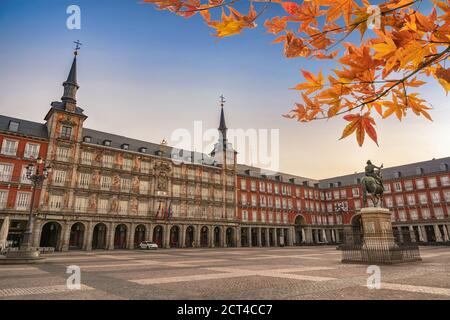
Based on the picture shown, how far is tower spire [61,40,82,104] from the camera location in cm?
3547

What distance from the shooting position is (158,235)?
40.2 metres

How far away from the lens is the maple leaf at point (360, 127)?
4.93ft

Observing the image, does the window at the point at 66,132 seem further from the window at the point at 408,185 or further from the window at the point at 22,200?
the window at the point at 408,185

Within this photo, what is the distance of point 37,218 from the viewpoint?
29375 millimetres

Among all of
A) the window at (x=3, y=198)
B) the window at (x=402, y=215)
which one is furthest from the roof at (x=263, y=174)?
the window at (x=3, y=198)

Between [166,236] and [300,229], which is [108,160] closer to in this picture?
[166,236]

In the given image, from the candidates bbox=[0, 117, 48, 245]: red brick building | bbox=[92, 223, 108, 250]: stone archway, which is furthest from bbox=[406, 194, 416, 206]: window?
bbox=[0, 117, 48, 245]: red brick building

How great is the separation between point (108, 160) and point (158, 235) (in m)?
13.0

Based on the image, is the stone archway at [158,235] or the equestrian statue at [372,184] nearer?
the equestrian statue at [372,184]

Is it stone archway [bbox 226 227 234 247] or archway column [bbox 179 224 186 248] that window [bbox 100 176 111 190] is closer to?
archway column [bbox 179 224 186 248]

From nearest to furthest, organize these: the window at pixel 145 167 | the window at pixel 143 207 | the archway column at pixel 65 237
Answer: the archway column at pixel 65 237
the window at pixel 143 207
the window at pixel 145 167

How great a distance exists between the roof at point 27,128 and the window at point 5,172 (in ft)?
12.4

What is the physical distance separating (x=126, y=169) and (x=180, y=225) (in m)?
11.3

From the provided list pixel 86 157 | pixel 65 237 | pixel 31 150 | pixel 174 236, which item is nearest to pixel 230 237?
pixel 174 236
